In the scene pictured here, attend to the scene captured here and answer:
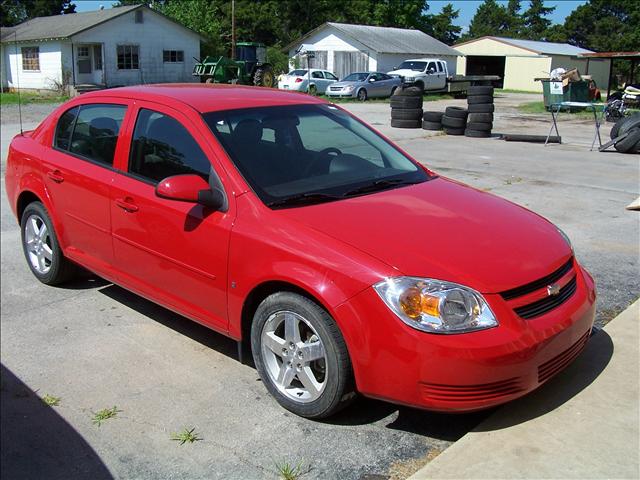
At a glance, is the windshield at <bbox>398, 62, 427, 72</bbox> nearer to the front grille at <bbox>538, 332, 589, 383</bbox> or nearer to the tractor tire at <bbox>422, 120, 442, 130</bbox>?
the tractor tire at <bbox>422, 120, 442, 130</bbox>

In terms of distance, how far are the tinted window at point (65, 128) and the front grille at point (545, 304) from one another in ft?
12.2

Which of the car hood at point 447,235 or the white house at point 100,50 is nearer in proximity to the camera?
the car hood at point 447,235

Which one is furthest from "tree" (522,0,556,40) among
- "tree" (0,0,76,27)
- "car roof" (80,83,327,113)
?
"car roof" (80,83,327,113)

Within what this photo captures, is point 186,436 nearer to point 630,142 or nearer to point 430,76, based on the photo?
point 630,142

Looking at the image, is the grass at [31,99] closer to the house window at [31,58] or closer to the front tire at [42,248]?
the house window at [31,58]

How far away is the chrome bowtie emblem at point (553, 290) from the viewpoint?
10.8ft

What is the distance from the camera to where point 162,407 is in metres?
3.64

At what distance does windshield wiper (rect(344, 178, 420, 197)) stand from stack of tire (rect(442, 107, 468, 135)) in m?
13.1

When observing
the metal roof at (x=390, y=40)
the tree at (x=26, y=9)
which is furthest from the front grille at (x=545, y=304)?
the tree at (x=26, y=9)

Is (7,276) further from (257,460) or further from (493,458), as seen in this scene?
(493,458)

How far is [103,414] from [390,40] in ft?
159

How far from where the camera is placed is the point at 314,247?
3271 mm

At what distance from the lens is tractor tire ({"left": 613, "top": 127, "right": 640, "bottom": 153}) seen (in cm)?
1334

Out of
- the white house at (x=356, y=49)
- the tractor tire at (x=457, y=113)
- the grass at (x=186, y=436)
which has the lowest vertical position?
the grass at (x=186, y=436)
